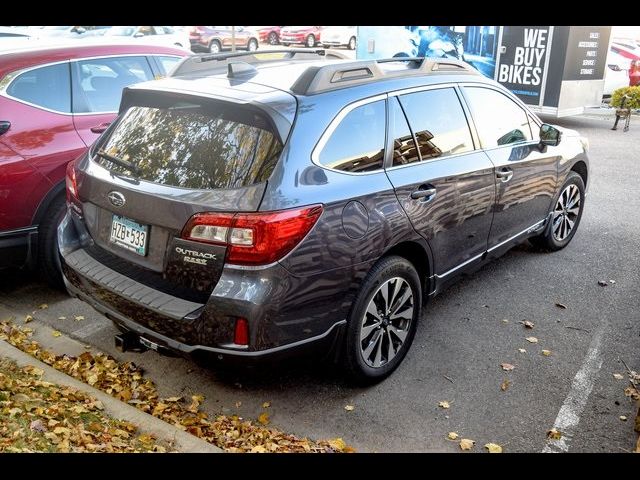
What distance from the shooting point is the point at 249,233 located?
281 centimetres

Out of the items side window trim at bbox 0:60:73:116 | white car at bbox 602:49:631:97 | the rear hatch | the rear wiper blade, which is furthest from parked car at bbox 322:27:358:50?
the rear hatch

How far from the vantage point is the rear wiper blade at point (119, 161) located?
3232 millimetres

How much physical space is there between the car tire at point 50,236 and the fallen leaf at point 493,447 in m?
3.41

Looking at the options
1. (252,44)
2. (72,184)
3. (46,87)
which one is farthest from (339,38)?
(72,184)

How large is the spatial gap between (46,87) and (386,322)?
128 inches

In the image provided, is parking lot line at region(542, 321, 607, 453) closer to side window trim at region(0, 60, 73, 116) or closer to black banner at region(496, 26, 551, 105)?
side window trim at region(0, 60, 73, 116)

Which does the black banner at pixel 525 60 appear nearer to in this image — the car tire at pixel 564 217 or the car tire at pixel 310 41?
the car tire at pixel 564 217

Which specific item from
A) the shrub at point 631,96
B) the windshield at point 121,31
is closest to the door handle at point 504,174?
the shrub at point 631,96

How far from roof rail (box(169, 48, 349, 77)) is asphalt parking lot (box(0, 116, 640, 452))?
1.90m

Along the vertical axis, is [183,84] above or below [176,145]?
above

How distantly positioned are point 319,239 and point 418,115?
51.2 inches
